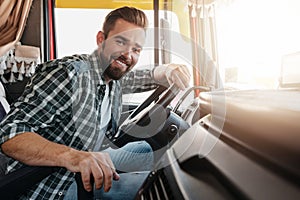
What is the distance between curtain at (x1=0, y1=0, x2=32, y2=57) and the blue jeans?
6.63 ft

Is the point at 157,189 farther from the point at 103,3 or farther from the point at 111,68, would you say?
the point at 103,3

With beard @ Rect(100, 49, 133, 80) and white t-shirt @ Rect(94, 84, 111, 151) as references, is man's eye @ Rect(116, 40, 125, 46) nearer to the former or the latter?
beard @ Rect(100, 49, 133, 80)

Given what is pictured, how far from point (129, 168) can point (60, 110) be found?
13.9 inches

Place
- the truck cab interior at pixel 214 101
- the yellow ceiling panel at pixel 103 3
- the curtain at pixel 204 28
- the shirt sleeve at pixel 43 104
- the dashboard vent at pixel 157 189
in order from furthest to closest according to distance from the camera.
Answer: the yellow ceiling panel at pixel 103 3 → the curtain at pixel 204 28 → the shirt sleeve at pixel 43 104 → the dashboard vent at pixel 157 189 → the truck cab interior at pixel 214 101

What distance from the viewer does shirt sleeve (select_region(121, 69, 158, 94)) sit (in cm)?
174

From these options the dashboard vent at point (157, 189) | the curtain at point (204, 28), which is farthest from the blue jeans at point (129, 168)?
the curtain at point (204, 28)

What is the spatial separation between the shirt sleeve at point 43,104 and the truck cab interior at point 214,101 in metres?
0.16

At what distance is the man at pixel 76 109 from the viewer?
0.95 meters

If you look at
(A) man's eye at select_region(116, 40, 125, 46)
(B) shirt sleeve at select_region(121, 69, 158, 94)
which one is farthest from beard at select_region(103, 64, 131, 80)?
(B) shirt sleeve at select_region(121, 69, 158, 94)

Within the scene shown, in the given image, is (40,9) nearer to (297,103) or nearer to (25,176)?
(25,176)

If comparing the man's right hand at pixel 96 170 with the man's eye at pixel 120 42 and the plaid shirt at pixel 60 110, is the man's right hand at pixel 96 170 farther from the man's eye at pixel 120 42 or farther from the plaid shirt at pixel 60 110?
the man's eye at pixel 120 42

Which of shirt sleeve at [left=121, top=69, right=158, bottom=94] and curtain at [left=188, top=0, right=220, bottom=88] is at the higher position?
curtain at [left=188, top=0, right=220, bottom=88]

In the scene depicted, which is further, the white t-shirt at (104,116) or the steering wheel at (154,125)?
the white t-shirt at (104,116)

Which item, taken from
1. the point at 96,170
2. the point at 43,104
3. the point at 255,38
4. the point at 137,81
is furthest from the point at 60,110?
the point at 255,38
